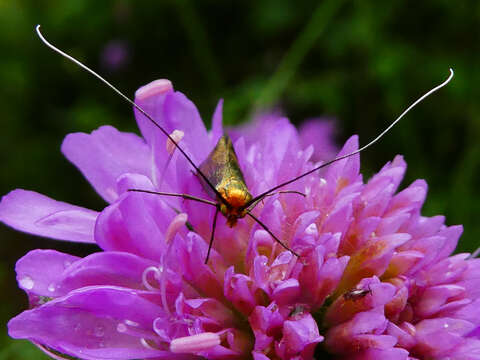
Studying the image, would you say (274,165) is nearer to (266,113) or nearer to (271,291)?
(271,291)

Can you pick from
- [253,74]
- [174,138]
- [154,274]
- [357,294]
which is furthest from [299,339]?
[253,74]

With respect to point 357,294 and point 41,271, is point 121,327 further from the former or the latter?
point 357,294

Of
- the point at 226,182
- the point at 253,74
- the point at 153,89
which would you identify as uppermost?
the point at 253,74

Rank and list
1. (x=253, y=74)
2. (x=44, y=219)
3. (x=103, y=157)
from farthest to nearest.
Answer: (x=253, y=74) → (x=103, y=157) → (x=44, y=219)

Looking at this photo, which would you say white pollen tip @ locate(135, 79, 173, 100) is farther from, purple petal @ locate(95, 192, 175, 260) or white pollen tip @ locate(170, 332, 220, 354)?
white pollen tip @ locate(170, 332, 220, 354)

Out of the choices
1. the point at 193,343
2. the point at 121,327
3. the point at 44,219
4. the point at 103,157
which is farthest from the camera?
the point at 103,157

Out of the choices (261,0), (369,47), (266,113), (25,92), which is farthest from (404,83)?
(25,92)

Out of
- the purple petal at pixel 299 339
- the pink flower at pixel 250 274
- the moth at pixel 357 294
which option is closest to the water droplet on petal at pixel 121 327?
the pink flower at pixel 250 274
